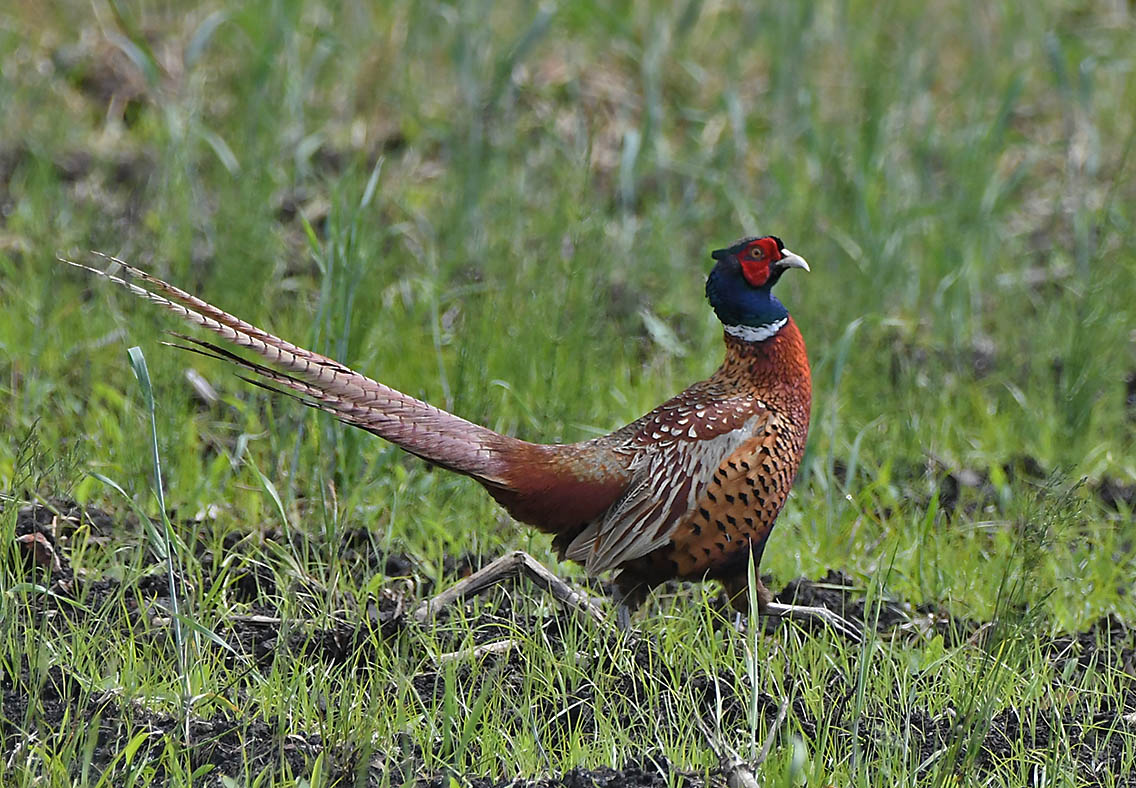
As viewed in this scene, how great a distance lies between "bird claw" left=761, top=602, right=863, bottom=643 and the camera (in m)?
3.56

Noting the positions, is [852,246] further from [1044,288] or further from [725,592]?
[725,592]

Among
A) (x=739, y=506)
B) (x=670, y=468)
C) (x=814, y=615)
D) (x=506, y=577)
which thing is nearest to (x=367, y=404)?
(x=506, y=577)

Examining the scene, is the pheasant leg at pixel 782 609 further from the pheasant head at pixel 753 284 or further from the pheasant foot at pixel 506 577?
the pheasant head at pixel 753 284

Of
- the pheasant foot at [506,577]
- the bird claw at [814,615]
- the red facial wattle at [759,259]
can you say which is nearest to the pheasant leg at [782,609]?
the bird claw at [814,615]

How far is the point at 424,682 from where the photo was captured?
3316 millimetres

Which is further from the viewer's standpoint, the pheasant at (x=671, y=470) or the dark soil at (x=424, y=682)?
the pheasant at (x=671, y=470)

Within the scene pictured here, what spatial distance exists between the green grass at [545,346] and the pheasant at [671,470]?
0.16 meters

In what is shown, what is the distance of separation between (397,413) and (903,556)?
143 cm

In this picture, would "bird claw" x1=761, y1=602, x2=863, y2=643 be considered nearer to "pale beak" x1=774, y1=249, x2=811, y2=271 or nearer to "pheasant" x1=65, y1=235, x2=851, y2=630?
"pheasant" x1=65, y1=235, x2=851, y2=630

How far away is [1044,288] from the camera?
5965mm

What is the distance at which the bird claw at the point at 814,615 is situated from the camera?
3558 mm

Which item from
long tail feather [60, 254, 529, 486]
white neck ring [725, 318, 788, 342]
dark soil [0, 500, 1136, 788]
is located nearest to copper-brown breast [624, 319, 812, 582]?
white neck ring [725, 318, 788, 342]

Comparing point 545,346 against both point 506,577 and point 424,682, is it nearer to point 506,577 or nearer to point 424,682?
point 506,577

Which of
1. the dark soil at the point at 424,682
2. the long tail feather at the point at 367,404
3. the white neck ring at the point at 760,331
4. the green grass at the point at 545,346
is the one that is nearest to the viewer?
the dark soil at the point at 424,682
